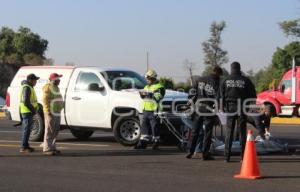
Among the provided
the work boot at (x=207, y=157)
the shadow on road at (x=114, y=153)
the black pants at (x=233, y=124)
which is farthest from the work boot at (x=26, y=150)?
the black pants at (x=233, y=124)

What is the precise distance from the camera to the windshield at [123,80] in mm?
14883

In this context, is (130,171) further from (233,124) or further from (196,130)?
(233,124)

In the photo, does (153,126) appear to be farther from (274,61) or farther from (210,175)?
(274,61)

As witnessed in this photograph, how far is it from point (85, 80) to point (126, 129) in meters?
1.80

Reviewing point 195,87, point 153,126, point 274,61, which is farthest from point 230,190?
point 274,61

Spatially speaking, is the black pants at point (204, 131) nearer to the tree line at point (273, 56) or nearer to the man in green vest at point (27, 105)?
the man in green vest at point (27, 105)

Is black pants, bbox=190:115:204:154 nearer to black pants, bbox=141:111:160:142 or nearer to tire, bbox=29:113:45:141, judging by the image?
black pants, bbox=141:111:160:142

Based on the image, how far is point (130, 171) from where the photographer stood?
10438 mm

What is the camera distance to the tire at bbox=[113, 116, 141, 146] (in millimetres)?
14328

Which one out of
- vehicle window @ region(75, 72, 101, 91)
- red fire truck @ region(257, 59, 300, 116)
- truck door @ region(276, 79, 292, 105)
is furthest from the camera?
truck door @ region(276, 79, 292, 105)

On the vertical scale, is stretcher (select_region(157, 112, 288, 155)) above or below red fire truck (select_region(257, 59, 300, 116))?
below

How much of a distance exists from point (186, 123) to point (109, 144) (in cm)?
280

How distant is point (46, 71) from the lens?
52.3 feet

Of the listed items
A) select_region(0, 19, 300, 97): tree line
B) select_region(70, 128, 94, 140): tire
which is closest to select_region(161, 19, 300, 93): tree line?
select_region(0, 19, 300, 97): tree line
